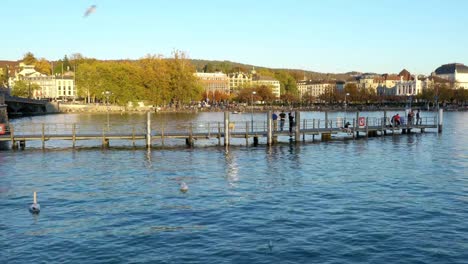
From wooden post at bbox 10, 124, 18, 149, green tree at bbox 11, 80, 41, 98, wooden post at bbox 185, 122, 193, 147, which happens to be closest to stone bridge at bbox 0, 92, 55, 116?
green tree at bbox 11, 80, 41, 98

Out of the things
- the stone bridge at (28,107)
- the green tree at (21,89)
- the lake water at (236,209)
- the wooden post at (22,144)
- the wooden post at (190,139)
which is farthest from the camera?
the green tree at (21,89)

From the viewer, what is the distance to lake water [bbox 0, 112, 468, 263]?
17.5 metres

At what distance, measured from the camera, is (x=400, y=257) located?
16.9 meters

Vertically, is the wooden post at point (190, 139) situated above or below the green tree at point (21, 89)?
below

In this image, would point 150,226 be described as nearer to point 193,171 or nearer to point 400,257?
point 400,257

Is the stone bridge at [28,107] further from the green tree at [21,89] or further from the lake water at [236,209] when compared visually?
the lake water at [236,209]

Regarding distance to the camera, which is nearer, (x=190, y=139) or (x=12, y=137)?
(x=12, y=137)

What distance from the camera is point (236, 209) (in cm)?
2330

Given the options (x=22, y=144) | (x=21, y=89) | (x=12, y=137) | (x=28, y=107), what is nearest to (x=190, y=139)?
(x=22, y=144)

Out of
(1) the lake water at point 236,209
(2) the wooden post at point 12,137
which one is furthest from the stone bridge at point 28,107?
(1) the lake water at point 236,209

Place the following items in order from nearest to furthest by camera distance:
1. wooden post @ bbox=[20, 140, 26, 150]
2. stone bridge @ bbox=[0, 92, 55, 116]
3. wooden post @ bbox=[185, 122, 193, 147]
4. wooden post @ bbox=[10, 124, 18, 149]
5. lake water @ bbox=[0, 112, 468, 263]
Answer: lake water @ bbox=[0, 112, 468, 263], wooden post @ bbox=[10, 124, 18, 149], wooden post @ bbox=[20, 140, 26, 150], wooden post @ bbox=[185, 122, 193, 147], stone bridge @ bbox=[0, 92, 55, 116]

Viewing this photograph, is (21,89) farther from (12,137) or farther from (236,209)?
(236,209)

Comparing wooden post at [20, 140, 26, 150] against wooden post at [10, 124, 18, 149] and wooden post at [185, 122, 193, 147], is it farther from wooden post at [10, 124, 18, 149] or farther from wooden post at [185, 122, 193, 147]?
wooden post at [185, 122, 193, 147]

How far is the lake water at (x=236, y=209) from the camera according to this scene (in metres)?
17.5
